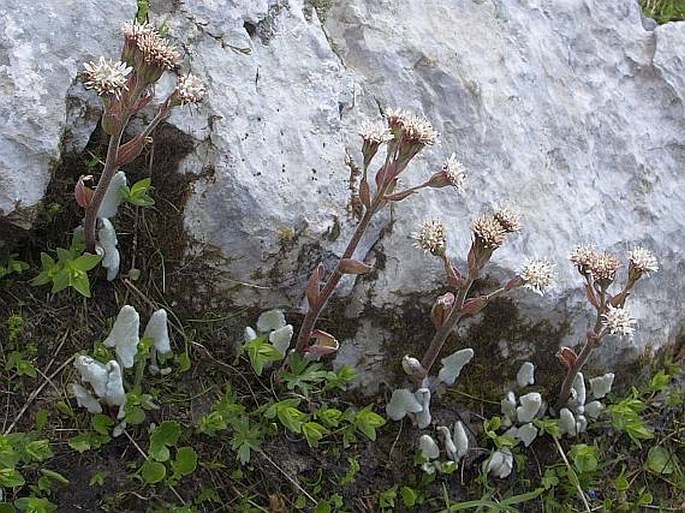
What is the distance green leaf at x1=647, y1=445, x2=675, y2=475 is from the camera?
422cm

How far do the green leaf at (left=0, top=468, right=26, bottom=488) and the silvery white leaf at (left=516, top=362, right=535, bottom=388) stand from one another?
2.20 m

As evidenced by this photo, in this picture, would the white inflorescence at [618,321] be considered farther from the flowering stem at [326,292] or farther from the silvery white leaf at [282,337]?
the silvery white leaf at [282,337]

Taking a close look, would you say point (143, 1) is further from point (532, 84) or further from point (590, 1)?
point (590, 1)

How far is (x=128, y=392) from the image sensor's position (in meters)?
3.45

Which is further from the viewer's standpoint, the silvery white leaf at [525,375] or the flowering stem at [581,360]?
the silvery white leaf at [525,375]

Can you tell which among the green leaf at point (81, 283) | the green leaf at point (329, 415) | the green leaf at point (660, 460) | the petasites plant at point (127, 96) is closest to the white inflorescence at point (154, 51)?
the petasites plant at point (127, 96)

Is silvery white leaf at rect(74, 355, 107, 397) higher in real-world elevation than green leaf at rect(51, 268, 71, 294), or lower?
lower

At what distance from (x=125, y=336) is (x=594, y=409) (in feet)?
7.17

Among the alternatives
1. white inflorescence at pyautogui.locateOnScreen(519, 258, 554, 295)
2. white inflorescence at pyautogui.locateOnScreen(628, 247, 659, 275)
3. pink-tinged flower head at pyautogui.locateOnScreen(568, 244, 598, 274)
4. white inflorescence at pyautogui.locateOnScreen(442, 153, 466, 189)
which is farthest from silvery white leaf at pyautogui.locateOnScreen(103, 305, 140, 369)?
white inflorescence at pyautogui.locateOnScreen(628, 247, 659, 275)

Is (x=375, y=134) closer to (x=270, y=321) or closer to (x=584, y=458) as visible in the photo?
(x=270, y=321)

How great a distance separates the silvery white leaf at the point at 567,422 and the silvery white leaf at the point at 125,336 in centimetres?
197

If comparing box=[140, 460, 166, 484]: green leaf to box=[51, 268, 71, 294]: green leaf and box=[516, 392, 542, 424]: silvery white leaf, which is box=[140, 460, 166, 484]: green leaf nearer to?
box=[51, 268, 71, 294]: green leaf

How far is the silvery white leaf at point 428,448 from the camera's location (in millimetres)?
3795

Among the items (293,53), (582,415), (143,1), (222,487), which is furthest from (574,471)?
(143,1)
